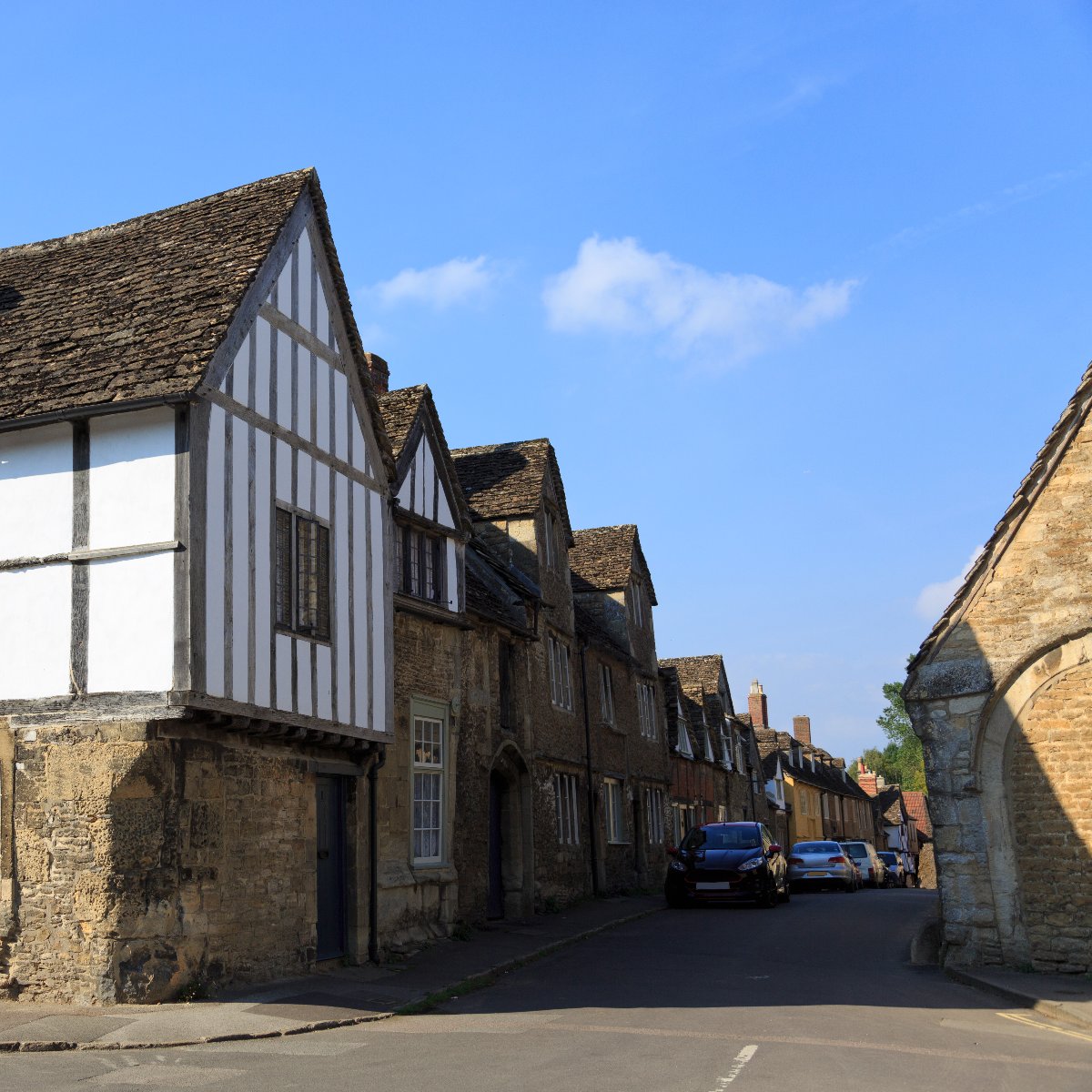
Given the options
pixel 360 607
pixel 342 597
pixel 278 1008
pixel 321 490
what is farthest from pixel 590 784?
pixel 278 1008

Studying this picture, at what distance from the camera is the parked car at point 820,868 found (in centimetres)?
3081

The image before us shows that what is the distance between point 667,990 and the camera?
11.8m

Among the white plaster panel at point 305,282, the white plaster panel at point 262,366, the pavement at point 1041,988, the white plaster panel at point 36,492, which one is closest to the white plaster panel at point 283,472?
the white plaster panel at point 262,366

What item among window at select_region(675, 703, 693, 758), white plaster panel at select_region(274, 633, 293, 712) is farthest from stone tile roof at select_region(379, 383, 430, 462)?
window at select_region(675, 703, 693, 758)

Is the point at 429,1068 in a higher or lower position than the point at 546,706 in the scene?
lower

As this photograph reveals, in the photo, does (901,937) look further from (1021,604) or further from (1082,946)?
(1021,604)

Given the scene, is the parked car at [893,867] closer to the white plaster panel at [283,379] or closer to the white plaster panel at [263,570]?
the white plaster panel at [283,379]

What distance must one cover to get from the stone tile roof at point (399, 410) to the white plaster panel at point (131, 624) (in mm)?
5495

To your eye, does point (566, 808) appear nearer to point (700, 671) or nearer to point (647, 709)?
point (647, 709)

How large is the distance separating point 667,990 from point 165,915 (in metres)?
4.76

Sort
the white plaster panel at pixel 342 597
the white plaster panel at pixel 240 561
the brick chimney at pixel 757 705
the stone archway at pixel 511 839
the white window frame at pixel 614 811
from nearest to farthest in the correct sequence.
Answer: the white plaster panel at pixel 240 561
the white plaster panel at pixel 342 597
the stone archway at pixel 511 839
the white window frame at pixel 614 811
the brick chimney at pixel 757 705

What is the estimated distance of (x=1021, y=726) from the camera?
13070 mm

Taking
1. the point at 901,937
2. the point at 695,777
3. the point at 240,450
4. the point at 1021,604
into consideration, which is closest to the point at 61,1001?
the point at 240,450

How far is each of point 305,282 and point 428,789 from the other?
6.75 meters
